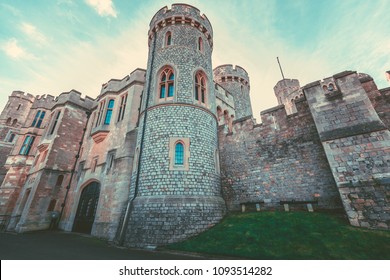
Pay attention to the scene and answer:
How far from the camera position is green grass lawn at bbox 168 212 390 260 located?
16.3 ft

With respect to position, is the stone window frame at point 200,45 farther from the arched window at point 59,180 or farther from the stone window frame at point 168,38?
the arched window at point 59,180

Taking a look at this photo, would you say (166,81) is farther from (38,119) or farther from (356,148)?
(38,119)

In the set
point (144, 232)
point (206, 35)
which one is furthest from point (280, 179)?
point (206, 35)

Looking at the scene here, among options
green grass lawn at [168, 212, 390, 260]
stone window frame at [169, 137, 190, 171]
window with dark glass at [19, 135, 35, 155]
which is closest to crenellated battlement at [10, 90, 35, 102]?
window with dark glass at [19, 135, 35, 155]

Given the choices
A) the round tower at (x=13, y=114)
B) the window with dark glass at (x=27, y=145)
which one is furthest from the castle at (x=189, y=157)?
the round tower at (x=13, y=114)

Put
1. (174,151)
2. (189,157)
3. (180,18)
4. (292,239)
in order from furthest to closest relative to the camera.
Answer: (180,18), (174,151), (189,157), (292,239)

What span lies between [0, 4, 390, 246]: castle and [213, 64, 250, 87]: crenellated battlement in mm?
8138

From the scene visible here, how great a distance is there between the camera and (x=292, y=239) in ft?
19.2

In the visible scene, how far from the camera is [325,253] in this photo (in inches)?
196

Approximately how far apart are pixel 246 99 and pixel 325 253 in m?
19.2

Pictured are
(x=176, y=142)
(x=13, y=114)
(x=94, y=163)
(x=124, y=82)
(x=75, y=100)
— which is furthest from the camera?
(x=13, y=114)

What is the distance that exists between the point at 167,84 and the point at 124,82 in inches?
291

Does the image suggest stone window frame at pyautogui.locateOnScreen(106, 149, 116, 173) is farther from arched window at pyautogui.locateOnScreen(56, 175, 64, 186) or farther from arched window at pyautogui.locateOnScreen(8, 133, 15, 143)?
arched window at pyautogui.locateOnScreen(8, 133, 15, 143)

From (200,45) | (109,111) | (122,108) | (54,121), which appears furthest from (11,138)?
(200,45)
